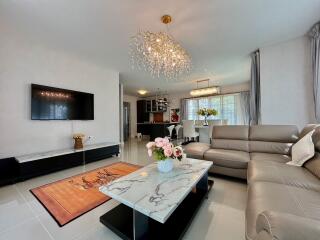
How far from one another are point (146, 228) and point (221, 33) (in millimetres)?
3285

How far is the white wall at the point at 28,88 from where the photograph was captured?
2658mm

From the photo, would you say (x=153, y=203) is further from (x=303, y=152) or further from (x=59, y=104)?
(x=59, y=104)

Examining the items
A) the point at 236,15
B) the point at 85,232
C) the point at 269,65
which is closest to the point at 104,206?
the point at 85,232

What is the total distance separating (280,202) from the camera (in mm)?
1076

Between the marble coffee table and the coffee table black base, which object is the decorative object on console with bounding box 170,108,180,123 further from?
the coffee table black base

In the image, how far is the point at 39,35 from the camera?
8.86 feet

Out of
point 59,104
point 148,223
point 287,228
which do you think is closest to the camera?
point 287,228

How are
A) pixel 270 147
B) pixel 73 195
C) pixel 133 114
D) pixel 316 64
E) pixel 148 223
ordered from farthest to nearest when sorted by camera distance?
pixel 133 114, pixel 316 64, pixel 270 147, pixel 73 195, pixel 148 223

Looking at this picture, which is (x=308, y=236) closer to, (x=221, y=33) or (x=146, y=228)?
(x=146, y=228)

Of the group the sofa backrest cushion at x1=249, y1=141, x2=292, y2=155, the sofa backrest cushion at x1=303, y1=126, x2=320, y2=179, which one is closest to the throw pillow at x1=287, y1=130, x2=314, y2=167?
the sofa backrest cushion at x1=303, y1=126, x2=320, y2=179

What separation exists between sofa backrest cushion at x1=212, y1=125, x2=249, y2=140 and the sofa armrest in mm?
2530

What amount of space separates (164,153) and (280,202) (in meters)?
1.04

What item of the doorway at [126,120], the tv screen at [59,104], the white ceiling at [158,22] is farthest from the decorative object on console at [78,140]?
the doorway at [126,120]

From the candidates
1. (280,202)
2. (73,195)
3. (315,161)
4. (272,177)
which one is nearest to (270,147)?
(315,161)
